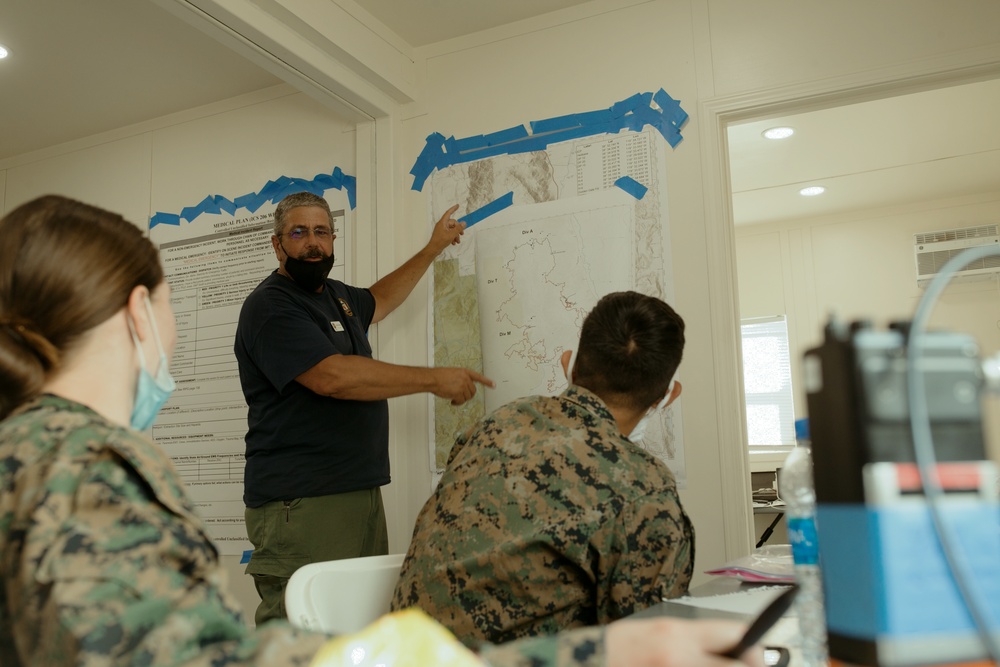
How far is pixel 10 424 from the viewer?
0.73 meters

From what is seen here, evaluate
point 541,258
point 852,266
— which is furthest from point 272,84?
point 852,266

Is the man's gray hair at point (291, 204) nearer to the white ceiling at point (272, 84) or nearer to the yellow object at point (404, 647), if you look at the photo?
the white ceiling at point (272, 84)

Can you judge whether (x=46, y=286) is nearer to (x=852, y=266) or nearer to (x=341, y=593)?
(x=341, y=593)

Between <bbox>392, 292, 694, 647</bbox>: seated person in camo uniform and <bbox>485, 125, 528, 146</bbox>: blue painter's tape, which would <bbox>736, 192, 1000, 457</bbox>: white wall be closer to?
<bbox>485, 125, 528, 146</bbox>: blue painter's tape

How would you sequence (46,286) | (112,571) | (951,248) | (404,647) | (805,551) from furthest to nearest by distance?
(951,248) → (805,551) → (46,286) → (112,571) → (404,647)

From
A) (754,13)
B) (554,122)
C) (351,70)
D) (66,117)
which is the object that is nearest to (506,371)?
(554,122)

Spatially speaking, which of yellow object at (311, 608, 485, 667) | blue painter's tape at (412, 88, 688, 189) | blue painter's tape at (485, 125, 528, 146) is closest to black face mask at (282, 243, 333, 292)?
blue painter's tape at (412, 88, 688, 189)

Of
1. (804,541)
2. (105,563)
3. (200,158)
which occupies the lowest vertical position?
(804,541)

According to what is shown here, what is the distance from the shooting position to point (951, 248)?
4.94 meters

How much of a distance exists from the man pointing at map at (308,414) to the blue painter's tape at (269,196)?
540mm

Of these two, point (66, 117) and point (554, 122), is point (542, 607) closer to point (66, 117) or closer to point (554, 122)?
point (554, 122)

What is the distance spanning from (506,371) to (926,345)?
2209mm

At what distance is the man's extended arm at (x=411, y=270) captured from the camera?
271cm

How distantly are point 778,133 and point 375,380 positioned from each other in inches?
108
